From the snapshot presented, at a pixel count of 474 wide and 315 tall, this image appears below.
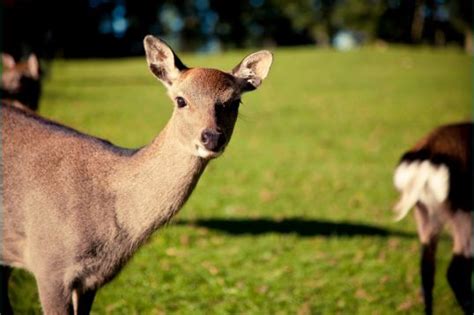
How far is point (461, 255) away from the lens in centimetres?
509

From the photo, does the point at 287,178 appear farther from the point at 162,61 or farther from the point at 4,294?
the point at 162,61

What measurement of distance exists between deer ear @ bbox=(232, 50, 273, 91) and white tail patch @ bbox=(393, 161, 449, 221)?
6.33ft

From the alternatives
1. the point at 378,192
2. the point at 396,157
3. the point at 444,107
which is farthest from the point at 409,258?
the point at 444,107

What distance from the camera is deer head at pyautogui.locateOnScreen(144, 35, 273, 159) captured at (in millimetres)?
3447

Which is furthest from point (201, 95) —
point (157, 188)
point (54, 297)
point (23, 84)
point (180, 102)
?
point (23, 84)

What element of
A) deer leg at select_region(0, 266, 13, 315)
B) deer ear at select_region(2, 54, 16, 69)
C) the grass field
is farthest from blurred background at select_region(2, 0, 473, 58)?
deer leg at select_region(0, 266, 13, 315)

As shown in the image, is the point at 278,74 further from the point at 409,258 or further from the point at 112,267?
the point at 112,267

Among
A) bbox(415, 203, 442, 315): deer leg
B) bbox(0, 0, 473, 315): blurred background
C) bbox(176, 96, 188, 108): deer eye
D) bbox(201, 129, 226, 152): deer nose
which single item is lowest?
bbox(0, 0, 473, 315): blurred background

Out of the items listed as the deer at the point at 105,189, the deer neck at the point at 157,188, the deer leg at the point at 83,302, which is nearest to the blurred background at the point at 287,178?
the deer leg at the point at 83,302

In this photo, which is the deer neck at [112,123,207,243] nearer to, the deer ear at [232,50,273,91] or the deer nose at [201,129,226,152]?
the deer nose at [201,129,226,152]

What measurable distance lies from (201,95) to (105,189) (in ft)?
2.93

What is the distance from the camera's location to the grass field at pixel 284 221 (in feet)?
17.8

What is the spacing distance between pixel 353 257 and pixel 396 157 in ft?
23.7

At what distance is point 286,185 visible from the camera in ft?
33.9
